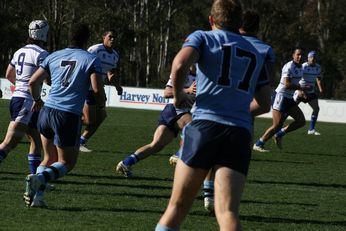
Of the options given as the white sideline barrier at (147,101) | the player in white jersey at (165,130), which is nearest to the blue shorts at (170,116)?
the player in white jersey at (165,130)

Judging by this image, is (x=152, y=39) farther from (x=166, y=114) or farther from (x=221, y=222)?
(x=221, y=222)

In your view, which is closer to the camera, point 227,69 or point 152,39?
point 227,69

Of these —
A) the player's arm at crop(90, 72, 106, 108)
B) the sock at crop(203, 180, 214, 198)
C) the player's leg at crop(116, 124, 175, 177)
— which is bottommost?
the player's leg at crop(116, 124, 175, 177)

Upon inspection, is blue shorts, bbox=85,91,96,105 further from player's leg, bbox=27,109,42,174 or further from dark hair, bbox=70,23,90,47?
dark hair, bbox=70,23,90,47

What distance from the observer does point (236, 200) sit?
18.8 feet

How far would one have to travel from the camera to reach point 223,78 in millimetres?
5926

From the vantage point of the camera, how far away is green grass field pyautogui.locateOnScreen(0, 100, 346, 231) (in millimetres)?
8512

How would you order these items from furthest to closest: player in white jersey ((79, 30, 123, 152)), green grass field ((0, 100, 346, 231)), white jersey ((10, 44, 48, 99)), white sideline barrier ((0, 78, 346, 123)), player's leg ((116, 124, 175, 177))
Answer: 1. white sideline barrier ((0, 78, 346, 123))
2. player in white jersey ((79, 30, 123, 152))
3. player's leg ((116, 124, 175, 177))
4. white jersey ((10, 44, 48, 99))
5. green grass field ((0, 100, 346, 231))

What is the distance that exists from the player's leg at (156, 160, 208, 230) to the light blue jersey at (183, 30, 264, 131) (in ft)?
1.27

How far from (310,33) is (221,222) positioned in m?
64.5

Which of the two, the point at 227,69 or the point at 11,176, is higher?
the point at 227,69

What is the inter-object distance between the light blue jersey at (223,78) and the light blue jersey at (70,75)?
3.09 metres

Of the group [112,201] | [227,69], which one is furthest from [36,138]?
[227,69]

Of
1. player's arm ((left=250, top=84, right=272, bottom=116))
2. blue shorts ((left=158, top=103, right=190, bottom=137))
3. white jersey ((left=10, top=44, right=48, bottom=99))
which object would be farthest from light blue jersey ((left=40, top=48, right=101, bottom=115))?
blue shorts ((left=158, top=103, right=190, bottom=137))
